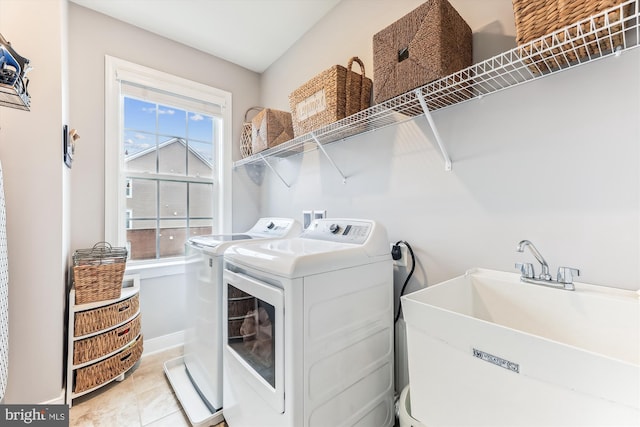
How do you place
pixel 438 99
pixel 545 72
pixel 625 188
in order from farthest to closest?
pixel 438 99 < pixel 545 72 < pixel 625 188

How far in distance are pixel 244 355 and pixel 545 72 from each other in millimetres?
1793

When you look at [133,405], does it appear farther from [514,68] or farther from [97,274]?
[514,68]

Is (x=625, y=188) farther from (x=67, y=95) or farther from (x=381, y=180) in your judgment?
(x=67, y=95)

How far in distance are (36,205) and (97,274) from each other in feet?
1.79

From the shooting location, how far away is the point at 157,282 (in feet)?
7.92

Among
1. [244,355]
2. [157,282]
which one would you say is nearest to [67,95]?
[157,282]

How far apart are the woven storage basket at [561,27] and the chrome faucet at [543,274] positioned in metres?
0.65

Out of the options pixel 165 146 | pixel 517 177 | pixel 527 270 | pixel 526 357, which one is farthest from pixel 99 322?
pixel 517 177

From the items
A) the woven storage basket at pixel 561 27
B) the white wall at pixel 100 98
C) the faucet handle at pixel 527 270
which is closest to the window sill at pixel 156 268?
the white wall at pixel 100 98

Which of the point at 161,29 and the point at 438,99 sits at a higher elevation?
the point at 161,29

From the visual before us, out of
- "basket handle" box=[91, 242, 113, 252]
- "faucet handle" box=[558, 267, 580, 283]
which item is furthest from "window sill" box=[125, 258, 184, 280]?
"faucet handle" box=[558, 267, 580, 283]

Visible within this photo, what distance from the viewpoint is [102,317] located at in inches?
71.5

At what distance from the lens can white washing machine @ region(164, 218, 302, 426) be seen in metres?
1.54

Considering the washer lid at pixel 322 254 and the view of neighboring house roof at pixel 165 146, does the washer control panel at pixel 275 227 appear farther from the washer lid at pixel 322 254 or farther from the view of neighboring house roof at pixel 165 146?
the view of neighboring house roof at pixel 165 146
